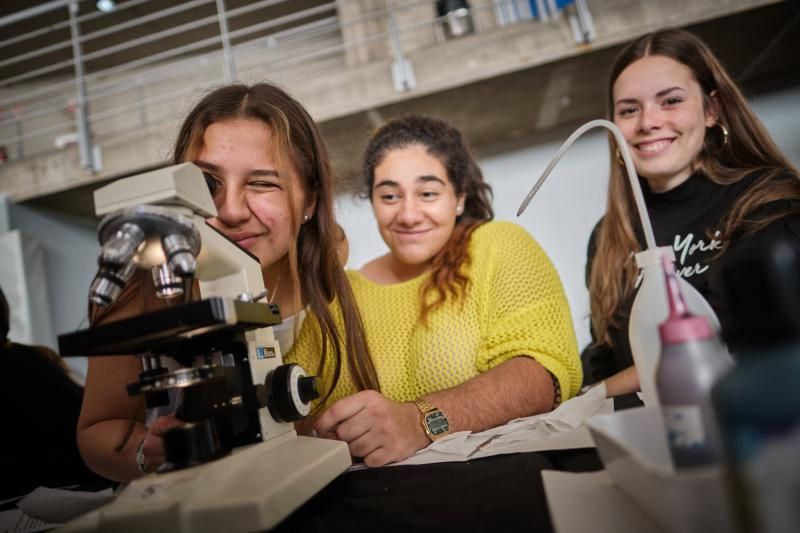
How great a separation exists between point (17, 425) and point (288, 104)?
1.24 m

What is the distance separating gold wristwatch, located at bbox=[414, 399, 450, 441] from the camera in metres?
0.81

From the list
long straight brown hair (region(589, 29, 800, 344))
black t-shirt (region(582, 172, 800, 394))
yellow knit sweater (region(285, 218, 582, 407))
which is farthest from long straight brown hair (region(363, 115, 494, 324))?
black t-shirt (region(582, 172, 800, 394))

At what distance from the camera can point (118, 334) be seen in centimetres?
54

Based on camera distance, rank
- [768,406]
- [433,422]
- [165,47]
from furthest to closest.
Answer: [165,47]
[433,422]
[768,406]

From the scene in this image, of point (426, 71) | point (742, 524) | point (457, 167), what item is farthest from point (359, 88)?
point (742, 524)

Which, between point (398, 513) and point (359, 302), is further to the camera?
point (359, 302)

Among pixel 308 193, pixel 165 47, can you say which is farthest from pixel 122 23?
pixel 308 193

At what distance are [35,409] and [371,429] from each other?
1.24 meters

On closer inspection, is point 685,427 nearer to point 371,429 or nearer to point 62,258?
point 371,429

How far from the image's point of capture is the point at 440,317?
46.2 inches

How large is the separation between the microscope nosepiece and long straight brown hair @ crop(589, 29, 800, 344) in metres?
1.23

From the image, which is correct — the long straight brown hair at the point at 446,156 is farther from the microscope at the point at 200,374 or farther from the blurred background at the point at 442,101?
the microscope at the point at 200,374

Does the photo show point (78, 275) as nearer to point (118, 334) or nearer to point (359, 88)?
point (359, 88)

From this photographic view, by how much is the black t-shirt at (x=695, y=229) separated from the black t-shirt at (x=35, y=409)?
1.56m
